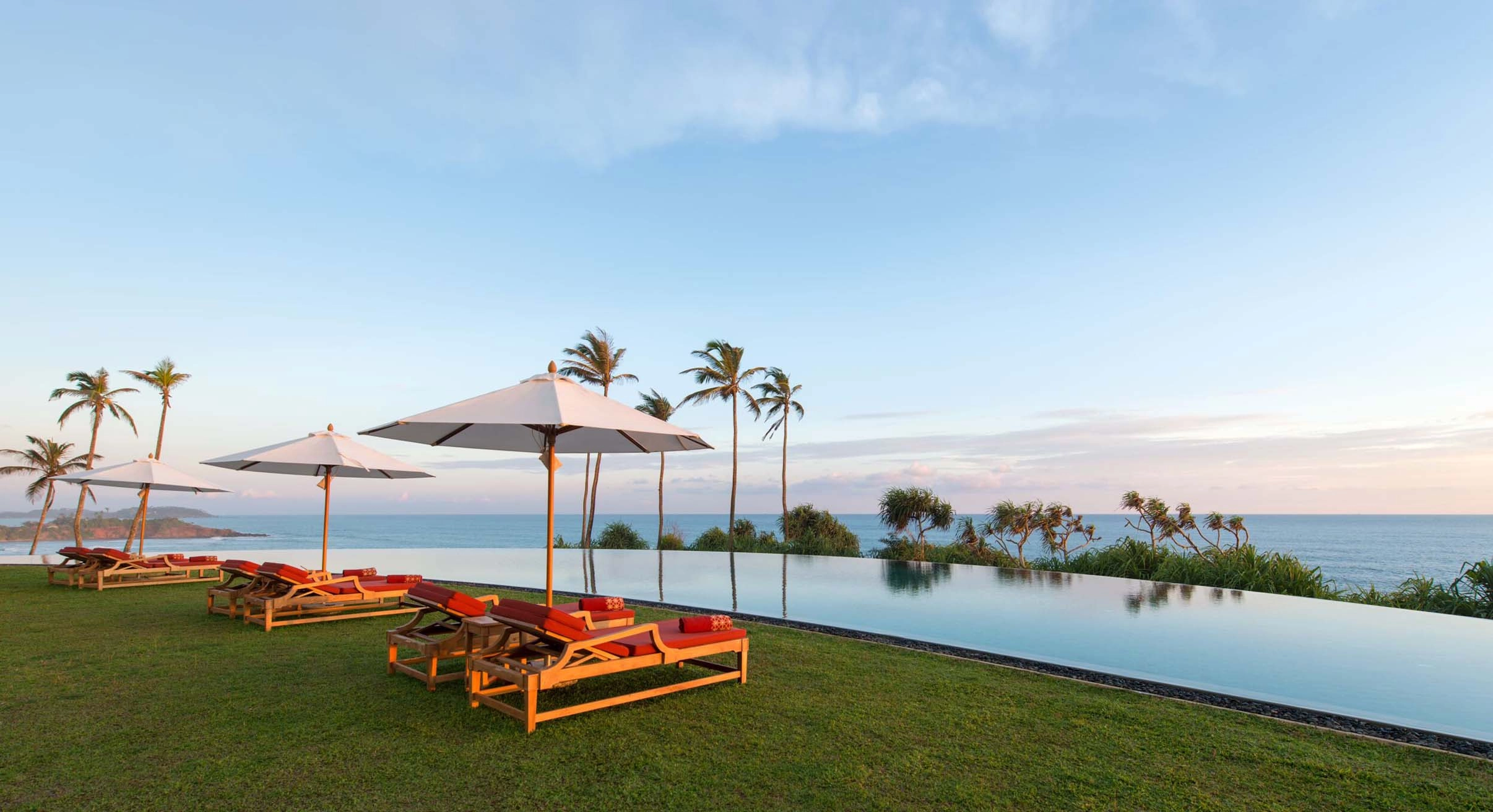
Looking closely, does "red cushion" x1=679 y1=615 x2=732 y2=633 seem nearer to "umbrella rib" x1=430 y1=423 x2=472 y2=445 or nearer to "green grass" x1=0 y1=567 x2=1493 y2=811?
"green grass" x1=0 y1=567 x2=1493 y2=811

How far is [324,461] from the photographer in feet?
26.6

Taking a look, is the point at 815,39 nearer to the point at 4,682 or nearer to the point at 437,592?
the point at 437,592

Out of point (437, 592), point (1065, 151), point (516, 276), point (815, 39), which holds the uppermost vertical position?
point (815, 39)

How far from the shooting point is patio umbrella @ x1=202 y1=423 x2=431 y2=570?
8.13m

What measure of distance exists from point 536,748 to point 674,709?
3.28 ft

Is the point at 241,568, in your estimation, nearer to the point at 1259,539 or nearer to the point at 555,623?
the point at 555,623

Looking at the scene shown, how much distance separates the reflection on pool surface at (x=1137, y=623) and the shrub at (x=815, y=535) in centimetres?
502

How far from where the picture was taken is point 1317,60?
32.8ft

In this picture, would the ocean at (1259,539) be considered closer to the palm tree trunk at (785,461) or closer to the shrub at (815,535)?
the shrub at (815,535)

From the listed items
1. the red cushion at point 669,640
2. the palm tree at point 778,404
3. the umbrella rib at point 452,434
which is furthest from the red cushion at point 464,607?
the palm tree at point 778,404

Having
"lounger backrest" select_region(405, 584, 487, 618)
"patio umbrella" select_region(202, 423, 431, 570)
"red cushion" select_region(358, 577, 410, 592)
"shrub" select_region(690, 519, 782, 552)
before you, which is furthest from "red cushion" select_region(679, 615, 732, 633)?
"shrub" select_region(690, 519, 782, 552)

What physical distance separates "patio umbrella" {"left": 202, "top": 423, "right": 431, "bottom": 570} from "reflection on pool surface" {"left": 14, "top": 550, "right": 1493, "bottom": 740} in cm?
293

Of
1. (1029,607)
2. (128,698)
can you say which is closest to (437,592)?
(128,698)

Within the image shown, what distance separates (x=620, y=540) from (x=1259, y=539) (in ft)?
220
